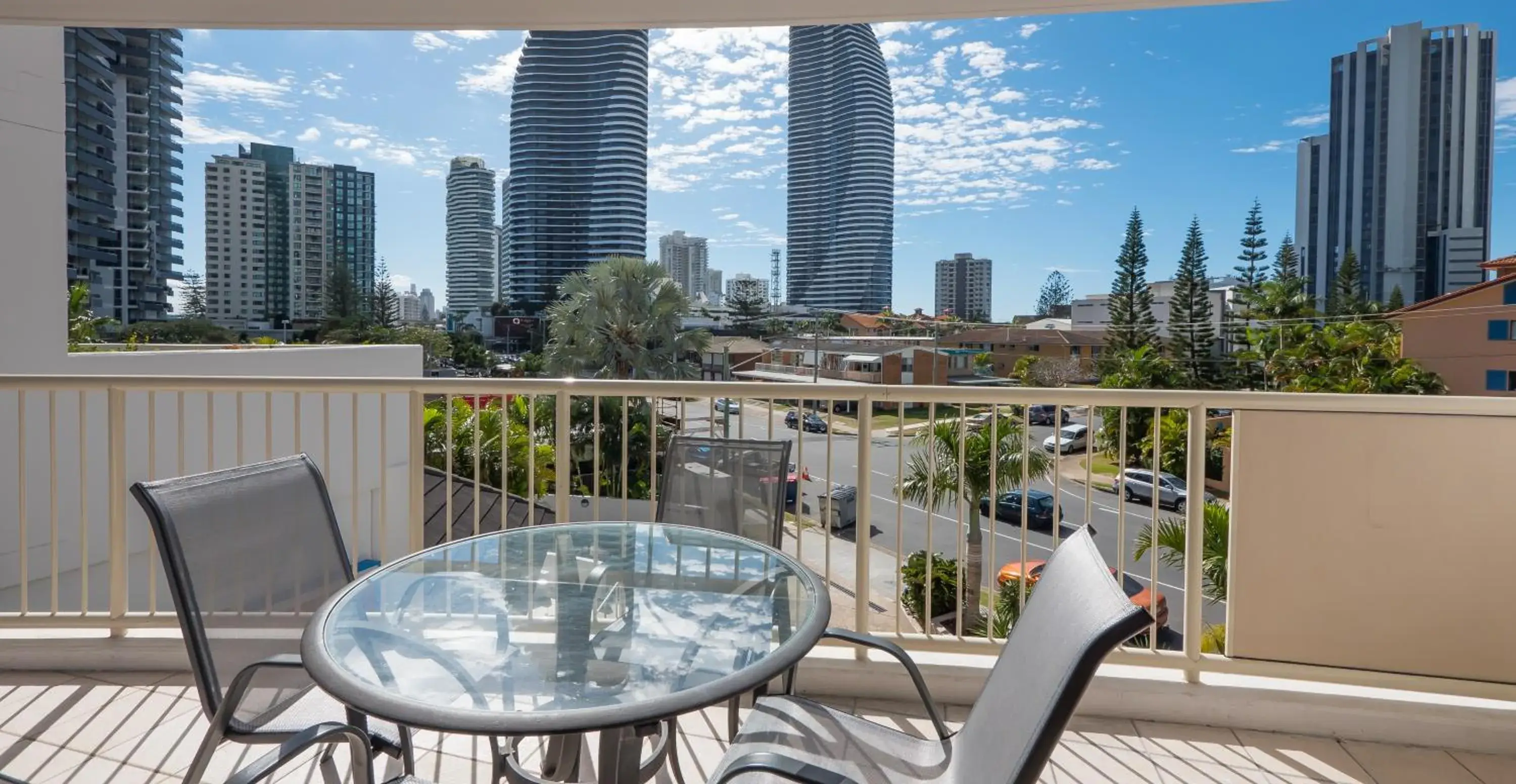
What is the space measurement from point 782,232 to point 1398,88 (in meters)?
19.8

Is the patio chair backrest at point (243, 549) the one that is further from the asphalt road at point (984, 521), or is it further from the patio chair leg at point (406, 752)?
the asphalt road at point (984, 521)

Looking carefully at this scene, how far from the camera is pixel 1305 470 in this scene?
245cm

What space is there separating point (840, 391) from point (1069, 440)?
3284 mm

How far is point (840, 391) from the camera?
2.50 meters

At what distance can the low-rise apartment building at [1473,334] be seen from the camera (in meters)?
8.73

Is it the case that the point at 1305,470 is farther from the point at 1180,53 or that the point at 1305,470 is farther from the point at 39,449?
the point at 1180,53

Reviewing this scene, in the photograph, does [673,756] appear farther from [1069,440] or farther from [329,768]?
[1069,440]

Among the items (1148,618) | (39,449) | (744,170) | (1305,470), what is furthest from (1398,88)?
(744,170)

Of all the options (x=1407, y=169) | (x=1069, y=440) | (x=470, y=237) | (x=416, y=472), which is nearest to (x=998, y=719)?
(x=416, y=472)

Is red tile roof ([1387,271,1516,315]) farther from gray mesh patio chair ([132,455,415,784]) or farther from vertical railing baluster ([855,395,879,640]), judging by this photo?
gray mesh patio chair ([132,455,415,784])

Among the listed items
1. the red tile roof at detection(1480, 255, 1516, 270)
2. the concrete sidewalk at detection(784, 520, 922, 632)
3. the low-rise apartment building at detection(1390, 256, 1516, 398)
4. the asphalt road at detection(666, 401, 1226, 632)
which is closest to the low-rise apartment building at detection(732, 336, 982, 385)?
the asphalt road at detection(666, 401, 1226, 632)

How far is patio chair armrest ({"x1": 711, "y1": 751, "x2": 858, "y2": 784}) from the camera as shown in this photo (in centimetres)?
108

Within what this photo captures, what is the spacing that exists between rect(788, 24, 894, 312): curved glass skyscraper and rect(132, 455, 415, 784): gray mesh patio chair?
20518mm

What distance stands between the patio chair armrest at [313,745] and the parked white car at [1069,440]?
1.78m
